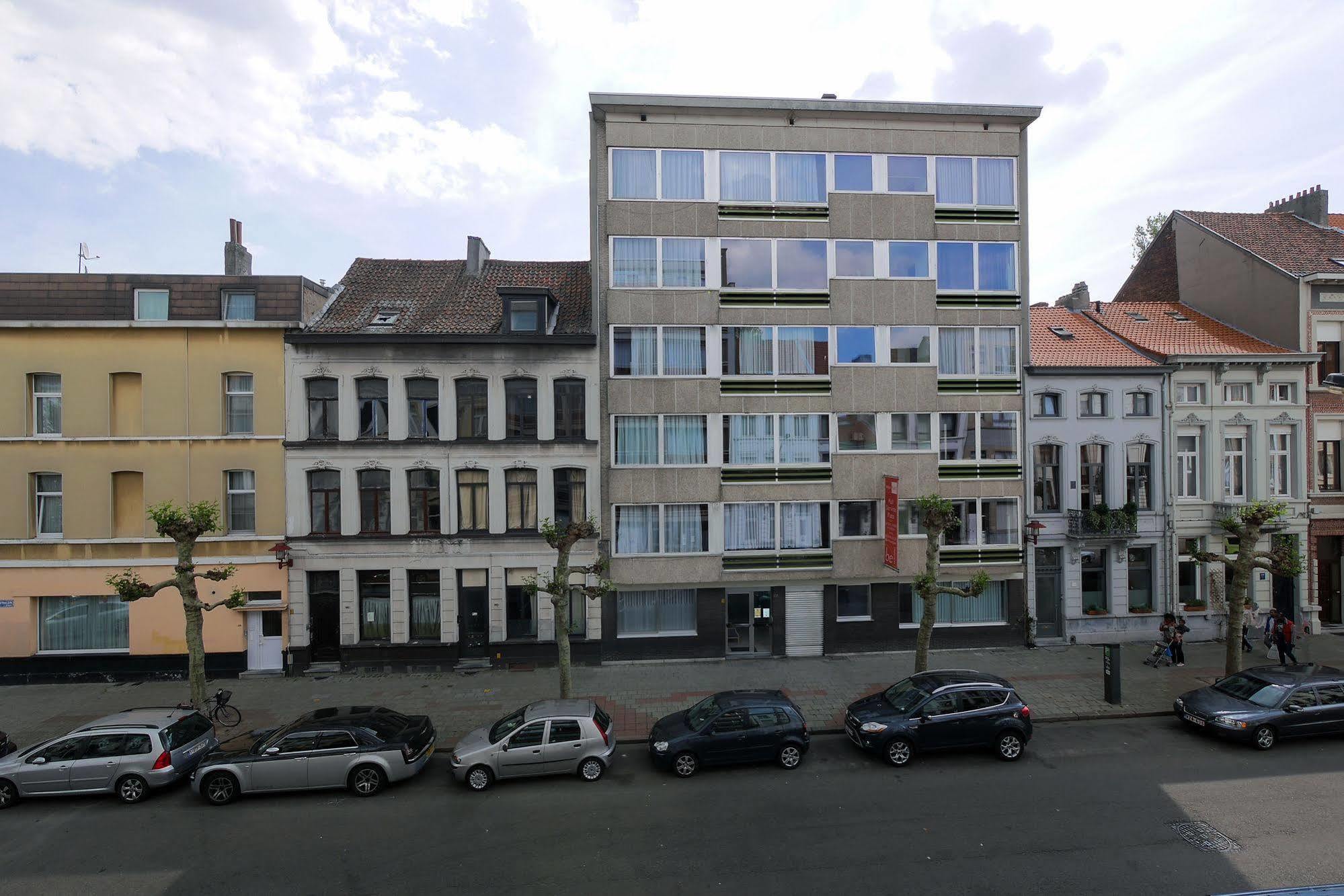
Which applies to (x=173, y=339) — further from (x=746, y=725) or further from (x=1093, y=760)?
(x=1093, y=760)

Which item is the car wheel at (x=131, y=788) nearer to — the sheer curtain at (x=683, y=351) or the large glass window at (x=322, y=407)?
the large glass window at (x=322, y=407)

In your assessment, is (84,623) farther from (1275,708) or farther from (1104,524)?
(1104,524)

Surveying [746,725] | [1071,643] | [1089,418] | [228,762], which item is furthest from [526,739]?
[1089,418]

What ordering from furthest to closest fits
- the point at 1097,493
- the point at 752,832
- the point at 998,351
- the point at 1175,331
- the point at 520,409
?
1. the point at 1175,331
2. the point at 1097,493
3. the point at 998,351
4. the point at 520,409
5. the point at 752,832

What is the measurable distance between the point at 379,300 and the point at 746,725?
17.9 m

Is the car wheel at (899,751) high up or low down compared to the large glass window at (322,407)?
down

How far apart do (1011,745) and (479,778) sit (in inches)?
416

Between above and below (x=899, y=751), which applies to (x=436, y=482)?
above

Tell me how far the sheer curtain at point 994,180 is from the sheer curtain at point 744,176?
6.97 m

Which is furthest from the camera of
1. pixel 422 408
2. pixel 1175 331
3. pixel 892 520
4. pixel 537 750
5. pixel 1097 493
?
pixel 1175 331

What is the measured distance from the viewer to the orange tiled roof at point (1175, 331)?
22.6m

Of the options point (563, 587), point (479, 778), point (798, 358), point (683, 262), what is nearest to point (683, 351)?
point (683, 262)

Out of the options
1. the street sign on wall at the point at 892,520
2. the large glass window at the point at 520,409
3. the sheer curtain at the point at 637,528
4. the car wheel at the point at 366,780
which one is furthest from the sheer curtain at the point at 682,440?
the car wheel at the point at 366,780

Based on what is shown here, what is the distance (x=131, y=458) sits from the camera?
790 inches
